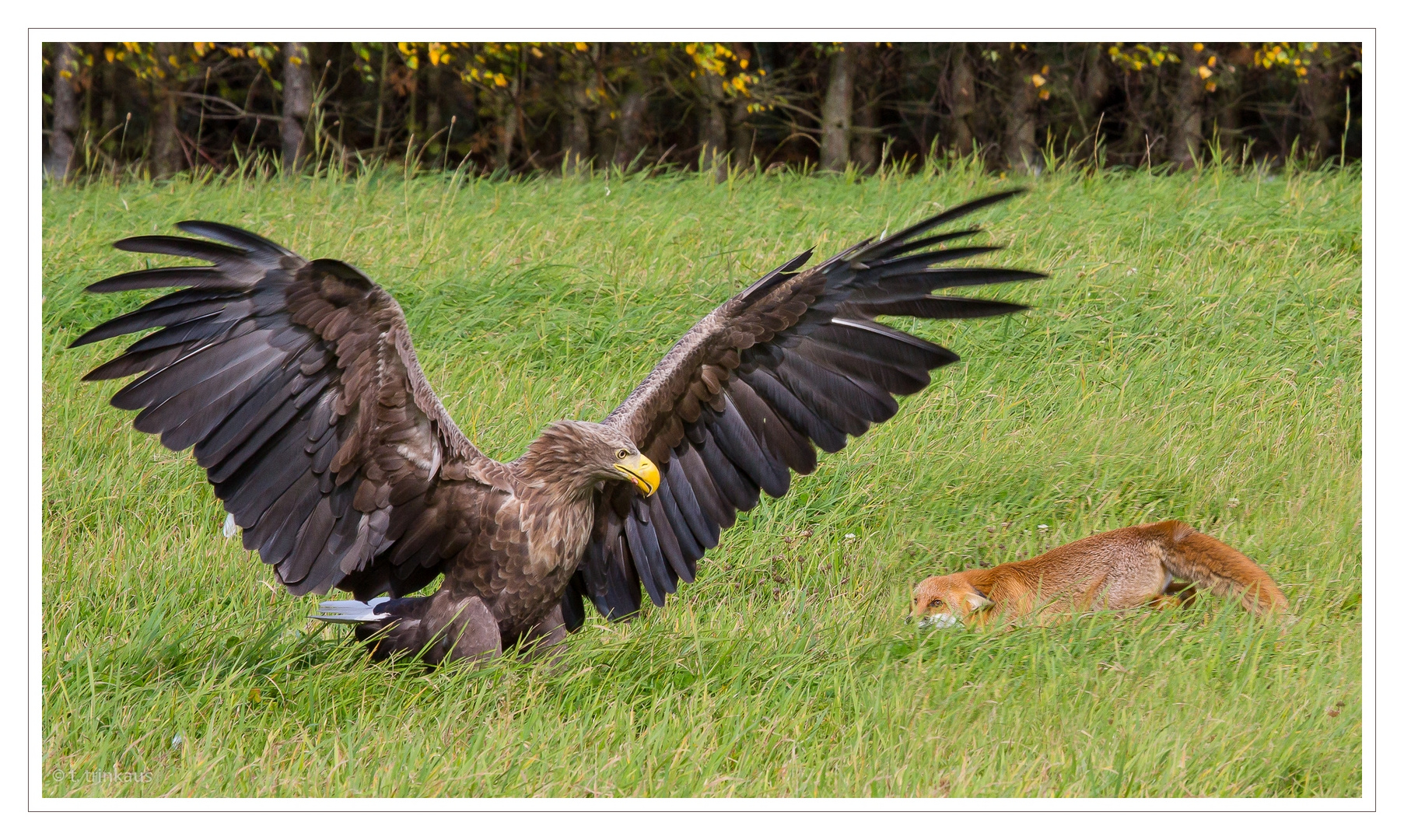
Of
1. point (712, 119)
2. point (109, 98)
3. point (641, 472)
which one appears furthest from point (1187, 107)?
point (109, 98)

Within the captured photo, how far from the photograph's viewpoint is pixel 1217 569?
3979mm

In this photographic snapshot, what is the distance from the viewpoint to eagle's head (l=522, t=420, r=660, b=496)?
345 cm

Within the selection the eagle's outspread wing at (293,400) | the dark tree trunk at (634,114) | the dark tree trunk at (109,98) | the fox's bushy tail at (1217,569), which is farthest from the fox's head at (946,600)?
the dark tree trunk at (109,98)

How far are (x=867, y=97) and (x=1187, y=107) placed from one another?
2.78 meters

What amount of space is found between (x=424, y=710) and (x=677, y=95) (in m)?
8.56

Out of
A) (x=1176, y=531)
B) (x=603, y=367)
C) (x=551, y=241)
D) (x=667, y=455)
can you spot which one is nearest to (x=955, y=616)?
(x=1176, y=531)

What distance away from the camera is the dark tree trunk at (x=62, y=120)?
9.64 meters

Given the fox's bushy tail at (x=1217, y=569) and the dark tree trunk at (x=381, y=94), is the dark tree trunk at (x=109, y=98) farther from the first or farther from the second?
the fox's bushy tail at (x=1217, y=569)

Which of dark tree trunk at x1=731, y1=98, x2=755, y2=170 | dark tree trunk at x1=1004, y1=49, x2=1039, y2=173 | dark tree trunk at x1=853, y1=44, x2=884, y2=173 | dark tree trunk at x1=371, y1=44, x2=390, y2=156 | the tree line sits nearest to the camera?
dark tree trunk at x1=371, y1=44, x2=390, y2=156

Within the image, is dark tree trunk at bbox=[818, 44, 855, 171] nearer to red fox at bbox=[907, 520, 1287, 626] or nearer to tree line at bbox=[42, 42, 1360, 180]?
tree line at bbox=[42, 42, 1360, 180]

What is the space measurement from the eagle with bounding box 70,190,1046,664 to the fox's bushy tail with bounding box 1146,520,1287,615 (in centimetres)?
105

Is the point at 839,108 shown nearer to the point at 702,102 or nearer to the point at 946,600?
the point at 702,102

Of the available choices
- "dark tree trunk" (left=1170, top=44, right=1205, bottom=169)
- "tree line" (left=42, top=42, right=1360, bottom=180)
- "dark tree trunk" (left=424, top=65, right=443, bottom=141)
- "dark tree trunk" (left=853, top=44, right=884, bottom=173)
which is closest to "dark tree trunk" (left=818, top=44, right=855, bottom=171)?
"tree line" (left=42, top=42, right=1360, bottom=180)

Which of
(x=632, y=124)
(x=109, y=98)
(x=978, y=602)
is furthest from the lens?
(x=109, y=98)
